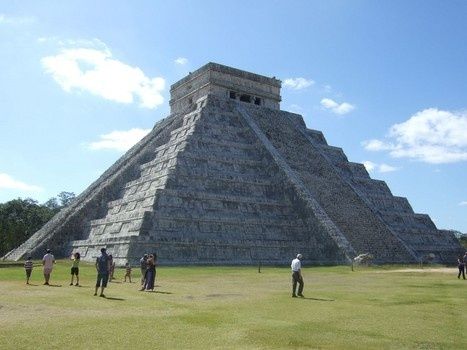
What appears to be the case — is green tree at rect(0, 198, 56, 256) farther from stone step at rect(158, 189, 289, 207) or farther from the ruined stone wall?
stone step at rect(158, 189, 289, 207)

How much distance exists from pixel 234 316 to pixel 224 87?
1227 inches

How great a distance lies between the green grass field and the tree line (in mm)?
32533

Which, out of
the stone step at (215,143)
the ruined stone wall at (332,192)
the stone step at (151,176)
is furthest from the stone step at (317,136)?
the stone step at (151,176)

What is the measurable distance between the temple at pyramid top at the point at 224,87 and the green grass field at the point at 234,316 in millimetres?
24780

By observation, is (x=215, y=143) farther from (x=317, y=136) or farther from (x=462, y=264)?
(x=462, y=264)

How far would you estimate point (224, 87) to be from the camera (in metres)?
39.0

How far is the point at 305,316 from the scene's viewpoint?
9.59 metres

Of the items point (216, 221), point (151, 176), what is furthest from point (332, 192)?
point (151, 176)

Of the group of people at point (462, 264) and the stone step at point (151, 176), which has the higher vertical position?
the stone step at point (151, 176)

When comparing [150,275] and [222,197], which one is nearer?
[150,275]

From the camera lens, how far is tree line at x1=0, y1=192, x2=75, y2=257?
45.8m

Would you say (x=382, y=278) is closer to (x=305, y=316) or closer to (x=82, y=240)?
(x=305, y=316)

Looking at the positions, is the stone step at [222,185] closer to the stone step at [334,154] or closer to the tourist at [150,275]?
the stone step at [334,154]

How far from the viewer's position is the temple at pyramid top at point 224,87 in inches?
1519
